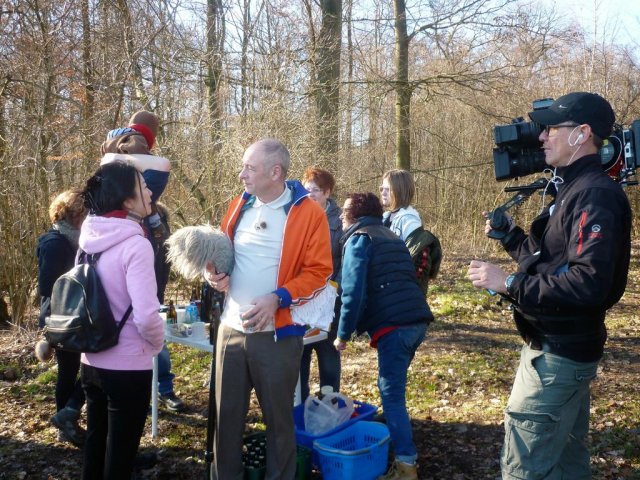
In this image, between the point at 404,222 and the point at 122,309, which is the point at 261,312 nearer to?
the point at 122,309

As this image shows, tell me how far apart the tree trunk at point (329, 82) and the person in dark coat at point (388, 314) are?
6253 mm

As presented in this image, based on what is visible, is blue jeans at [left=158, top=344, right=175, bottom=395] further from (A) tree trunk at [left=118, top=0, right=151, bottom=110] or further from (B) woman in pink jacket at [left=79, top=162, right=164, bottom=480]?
(A) tree trunk at [left=118, top=0, right=151, bottom=110]

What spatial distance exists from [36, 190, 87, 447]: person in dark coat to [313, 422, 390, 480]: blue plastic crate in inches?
A: 67.5

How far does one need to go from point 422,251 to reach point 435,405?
1.31 m

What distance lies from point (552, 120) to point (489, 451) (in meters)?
2.39

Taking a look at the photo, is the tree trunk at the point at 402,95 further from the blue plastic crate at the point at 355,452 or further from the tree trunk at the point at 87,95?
the blue plastic crate at the point at 355,452

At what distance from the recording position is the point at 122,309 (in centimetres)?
271

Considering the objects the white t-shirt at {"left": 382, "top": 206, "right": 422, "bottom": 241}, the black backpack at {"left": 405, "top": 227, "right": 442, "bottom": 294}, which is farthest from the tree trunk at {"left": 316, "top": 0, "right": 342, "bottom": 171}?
the black backpack at {"left": 405, "top": 227, "right": 442, "bottom": 294}

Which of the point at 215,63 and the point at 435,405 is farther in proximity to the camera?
the point at 215,63

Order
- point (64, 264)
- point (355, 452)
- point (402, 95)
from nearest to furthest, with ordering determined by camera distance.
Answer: point (355, 452) < point (64, 264) < point (402, 95)

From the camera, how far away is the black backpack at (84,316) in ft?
8.57

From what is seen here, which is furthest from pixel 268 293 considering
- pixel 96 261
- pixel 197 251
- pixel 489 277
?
pixel 489 277

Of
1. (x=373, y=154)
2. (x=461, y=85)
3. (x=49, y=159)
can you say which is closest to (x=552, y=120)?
(x=49, y=159)

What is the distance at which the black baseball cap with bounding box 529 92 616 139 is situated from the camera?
2475 mm
